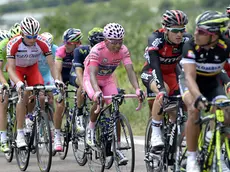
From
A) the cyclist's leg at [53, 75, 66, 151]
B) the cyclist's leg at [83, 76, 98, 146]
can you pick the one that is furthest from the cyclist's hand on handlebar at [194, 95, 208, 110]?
the cyclist's leg at [53, 75, 66, 151]

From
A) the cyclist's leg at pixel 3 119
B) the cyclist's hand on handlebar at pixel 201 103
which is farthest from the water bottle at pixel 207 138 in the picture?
the cyclist's leg at pixel 3 119

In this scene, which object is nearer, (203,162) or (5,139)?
(203,162)

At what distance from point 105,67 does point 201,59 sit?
2903 millimetres

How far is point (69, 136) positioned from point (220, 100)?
4.88 m

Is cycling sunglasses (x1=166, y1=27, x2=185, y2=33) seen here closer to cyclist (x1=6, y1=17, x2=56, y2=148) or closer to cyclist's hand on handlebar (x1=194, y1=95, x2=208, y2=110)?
cyclist's hand on handlebar (x1=194, y1=95, x2=208, y2=110)

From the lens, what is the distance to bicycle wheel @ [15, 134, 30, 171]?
10.4m

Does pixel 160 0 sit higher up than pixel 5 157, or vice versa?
pixel 160 0

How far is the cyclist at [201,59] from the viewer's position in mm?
7062

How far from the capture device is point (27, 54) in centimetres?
1082

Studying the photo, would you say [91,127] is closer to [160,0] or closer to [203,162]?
[203,162]

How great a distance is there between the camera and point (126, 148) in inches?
356

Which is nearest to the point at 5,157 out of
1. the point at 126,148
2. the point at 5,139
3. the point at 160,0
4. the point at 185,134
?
the point at 5,139

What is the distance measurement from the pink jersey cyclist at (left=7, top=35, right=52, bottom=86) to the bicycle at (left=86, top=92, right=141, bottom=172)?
5.26 ft

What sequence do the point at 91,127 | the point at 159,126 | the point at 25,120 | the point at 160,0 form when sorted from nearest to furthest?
the point at 159,126 → the point at 91,127 → the point at 25,120 → the point at 160,0
